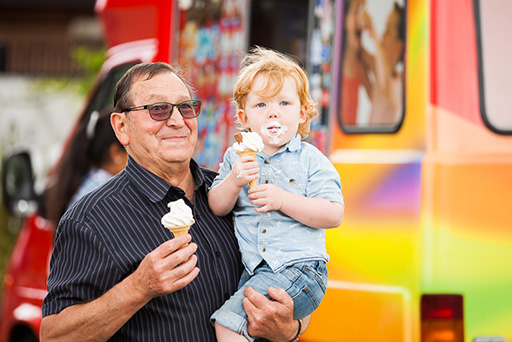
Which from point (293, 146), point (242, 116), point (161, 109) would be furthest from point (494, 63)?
point (161, 109)

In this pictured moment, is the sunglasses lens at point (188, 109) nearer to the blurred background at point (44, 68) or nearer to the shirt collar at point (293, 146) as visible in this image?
the shirt collar at point (293, 146)

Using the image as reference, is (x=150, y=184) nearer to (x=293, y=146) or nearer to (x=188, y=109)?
(x=188, y=109)

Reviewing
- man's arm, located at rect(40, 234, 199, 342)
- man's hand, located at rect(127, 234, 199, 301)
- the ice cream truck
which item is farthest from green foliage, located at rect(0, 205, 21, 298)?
man's hand, located at rect(127, 234, 199, 301)

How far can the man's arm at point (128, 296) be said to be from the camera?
2346 millimetres

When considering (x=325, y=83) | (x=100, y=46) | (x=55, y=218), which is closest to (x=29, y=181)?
(x=55, y=218)

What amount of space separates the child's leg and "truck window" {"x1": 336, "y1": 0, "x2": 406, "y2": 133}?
121cm

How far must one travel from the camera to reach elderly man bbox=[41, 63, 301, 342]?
242 cm

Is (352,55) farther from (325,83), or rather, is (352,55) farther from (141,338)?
(141,338)

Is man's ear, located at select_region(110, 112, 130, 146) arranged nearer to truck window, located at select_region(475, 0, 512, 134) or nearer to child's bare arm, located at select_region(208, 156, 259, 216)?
child's bare arm, located at select_region(208, 156, 259, 216)

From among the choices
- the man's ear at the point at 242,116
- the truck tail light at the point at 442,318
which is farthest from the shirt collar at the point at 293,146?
the truck tail light at the point at 442,318

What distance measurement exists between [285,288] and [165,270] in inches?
18.0

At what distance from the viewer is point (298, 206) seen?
8.34 ft

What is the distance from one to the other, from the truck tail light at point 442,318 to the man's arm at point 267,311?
0.70 metres

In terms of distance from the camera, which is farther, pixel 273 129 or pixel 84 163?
pixel 84 163
